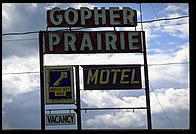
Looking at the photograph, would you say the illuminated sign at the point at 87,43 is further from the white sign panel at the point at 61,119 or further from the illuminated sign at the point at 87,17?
the white sign panel at the point at 61,119

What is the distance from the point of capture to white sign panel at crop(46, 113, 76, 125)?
19.5 meters

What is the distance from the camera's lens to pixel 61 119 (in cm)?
1962

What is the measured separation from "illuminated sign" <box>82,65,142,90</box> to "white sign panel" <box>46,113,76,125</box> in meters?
1.94

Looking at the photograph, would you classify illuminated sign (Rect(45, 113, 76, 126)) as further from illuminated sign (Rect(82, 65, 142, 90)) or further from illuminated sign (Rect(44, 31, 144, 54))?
illuminated sign (Rect(44, 31, 144, 54))

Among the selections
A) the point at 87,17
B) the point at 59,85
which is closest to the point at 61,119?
the point at 59,85

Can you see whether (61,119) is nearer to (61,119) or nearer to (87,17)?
(61,119)

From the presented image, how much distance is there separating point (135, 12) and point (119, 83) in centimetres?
483

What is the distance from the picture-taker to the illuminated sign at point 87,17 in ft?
69.5

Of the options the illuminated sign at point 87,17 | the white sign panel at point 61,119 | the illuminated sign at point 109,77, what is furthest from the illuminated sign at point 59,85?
the illuminated sign at point 87,17

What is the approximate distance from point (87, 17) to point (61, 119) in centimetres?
658

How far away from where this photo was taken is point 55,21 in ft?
69.6

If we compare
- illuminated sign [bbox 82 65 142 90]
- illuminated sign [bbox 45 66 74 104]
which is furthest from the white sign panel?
illuminated sign [bbox 82 65 142 90]
